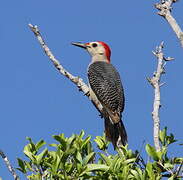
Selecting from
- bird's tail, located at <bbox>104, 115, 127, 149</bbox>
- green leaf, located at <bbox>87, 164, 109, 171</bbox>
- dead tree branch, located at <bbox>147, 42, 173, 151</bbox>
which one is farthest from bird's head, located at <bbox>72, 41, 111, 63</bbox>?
green leaf, located at <bbox>87, 164, 109, 171</bbox>

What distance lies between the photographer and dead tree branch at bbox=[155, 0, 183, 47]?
549 cm

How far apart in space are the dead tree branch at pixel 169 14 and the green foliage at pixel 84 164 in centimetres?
126

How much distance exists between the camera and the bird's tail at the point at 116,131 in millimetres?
8039

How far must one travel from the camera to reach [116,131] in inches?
336

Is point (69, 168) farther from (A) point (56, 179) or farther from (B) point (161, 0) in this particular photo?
(B) point (161, 0)

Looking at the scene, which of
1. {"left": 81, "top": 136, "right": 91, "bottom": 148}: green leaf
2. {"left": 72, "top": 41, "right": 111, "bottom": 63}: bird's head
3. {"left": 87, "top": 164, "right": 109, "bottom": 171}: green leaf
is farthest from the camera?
{"left": 72, "top": 41, "right": 111, "bottom": 63}: bird's head

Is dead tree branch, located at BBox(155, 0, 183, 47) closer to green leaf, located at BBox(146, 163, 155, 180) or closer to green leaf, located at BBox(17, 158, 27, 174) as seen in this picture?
green leaf, located at BBox(146, 163, 155, 180)

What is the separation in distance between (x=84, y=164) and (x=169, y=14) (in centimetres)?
209

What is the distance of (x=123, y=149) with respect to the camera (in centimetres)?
595

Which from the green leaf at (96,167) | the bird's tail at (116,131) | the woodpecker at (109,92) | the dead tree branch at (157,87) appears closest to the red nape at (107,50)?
the woodpecker at (109,92)

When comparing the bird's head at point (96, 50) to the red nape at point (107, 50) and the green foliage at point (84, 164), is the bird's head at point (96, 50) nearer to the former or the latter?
the red nape at point (107, 50)

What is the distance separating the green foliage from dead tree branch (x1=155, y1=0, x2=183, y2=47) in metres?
1.26

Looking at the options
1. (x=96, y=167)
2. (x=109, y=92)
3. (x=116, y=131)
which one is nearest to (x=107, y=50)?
(x=109, y=92)

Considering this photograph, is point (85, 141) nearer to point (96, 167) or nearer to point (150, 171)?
point (96, 167)
